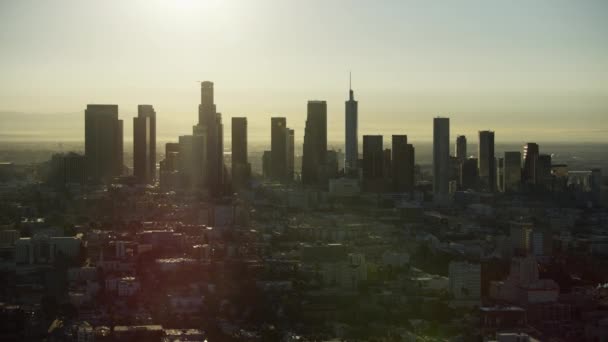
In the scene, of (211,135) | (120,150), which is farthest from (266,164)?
(120,150)

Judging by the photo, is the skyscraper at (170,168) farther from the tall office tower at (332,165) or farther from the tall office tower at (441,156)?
the tall office tower at (441,156)

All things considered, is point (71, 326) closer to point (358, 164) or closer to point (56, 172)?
point (56, 172)

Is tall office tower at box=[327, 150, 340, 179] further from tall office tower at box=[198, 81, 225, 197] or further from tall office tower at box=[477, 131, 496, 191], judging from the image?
tall office tower at box=[477, 131, 496, 191]

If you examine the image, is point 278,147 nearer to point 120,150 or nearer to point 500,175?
point 120,150

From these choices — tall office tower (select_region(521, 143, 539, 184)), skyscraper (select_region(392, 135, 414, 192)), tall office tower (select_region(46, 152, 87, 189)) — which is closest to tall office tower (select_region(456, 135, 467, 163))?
tall office tower (select_region(521, 143, 539, 184))

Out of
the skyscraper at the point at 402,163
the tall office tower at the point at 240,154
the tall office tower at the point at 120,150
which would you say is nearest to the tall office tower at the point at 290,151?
the tall office tower at the point at 240,154

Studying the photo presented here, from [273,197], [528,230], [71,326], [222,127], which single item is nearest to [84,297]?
[71,326]
